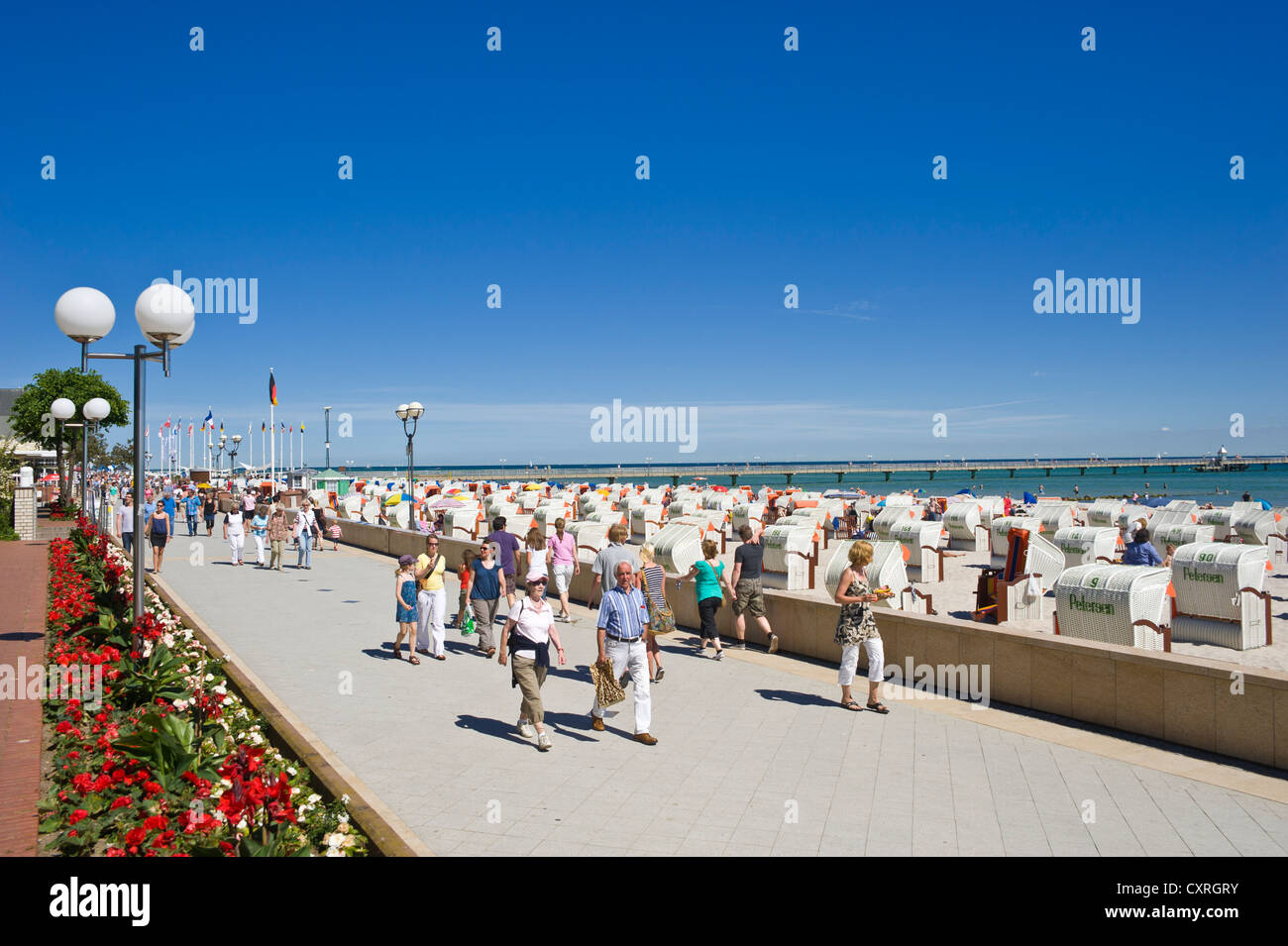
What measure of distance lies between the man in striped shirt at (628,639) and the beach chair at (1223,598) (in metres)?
9.67

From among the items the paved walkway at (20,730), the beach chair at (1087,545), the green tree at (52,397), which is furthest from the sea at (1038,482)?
the paved walkway at (20,730)

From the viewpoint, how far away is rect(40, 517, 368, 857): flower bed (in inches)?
173

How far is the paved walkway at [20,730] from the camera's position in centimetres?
491

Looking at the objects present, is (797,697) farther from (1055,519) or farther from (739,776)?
(1055,519)

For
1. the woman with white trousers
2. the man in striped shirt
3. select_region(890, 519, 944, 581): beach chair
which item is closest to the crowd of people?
the man in striped shirt

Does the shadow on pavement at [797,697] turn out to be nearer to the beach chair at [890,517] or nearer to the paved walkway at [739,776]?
the paved walkway at [739,776]

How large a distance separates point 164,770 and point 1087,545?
61.7 ft

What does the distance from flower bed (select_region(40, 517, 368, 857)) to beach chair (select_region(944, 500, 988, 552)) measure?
22.7m

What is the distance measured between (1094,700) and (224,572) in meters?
17.5

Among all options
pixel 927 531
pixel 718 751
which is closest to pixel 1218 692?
pixel 718 751

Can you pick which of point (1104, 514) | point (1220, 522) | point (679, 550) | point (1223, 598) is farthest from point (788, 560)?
point (1104, 514)
